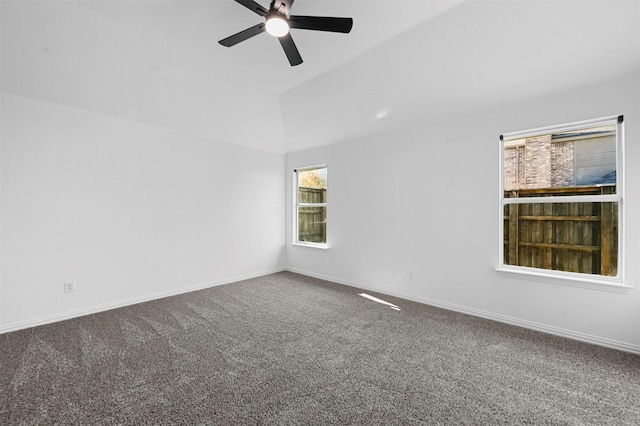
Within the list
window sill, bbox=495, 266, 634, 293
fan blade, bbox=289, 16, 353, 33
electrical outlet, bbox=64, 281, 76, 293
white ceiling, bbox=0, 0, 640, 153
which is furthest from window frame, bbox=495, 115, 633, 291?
electrical outlet, bbox=64, 281, 76, 293

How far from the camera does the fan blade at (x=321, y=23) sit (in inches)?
80.8

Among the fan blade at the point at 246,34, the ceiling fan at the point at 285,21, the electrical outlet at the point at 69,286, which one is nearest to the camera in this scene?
the ceiling fan at the point at 285,21

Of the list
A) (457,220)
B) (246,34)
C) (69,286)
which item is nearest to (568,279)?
(457,220)

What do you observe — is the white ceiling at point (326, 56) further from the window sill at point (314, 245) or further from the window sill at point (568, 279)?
the window sill at point (314, 245)

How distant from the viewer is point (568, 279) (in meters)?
2.74

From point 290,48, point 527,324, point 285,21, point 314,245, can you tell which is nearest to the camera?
point 285,21

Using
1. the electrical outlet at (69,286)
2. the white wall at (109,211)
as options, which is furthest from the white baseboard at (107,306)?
the electrical outlet at (69,286)

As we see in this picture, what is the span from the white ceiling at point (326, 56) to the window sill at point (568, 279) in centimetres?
184

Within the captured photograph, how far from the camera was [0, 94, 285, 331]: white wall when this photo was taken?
2945mm

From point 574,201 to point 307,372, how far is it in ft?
9.93

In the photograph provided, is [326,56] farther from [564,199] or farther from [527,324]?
[527,324]

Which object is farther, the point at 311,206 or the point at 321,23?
the point at 311,206

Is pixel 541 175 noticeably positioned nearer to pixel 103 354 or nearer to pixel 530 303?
pixel 530 303

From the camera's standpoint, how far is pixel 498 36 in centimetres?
254
